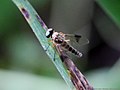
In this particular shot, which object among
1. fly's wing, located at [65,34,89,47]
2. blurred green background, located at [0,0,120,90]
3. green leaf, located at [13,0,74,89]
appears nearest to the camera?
green leaf, located at [13,0,74,89]

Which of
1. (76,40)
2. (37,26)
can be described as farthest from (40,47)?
(37,26)

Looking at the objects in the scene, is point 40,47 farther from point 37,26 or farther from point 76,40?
point 37,26

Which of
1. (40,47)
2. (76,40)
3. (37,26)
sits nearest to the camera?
(37,26)

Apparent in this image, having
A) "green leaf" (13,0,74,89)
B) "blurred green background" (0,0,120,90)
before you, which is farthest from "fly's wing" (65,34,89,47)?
"green leaf" (13,0,74,89)

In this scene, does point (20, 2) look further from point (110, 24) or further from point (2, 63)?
point (110, 24)

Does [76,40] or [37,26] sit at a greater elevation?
[37,26]

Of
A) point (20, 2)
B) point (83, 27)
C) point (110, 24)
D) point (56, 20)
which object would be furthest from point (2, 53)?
point (20, 2)

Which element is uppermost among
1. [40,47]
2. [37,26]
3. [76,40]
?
[37,26]

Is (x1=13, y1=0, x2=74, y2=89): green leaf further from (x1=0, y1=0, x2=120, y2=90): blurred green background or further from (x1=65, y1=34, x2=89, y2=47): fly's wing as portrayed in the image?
(x1=0, y1=0, x2=120, y2=90): blurred green background
